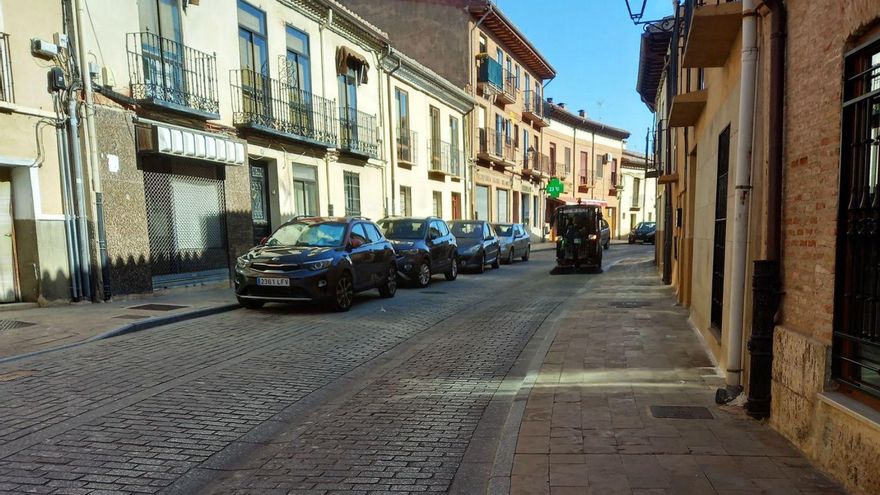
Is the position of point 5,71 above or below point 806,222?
above

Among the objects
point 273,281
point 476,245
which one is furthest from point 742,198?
point 476,245

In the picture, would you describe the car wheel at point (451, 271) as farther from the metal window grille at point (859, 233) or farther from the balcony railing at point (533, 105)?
the balcony railing at point (533, 105)

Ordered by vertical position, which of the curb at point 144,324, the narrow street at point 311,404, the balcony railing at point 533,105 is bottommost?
the narrow street at point 311,404

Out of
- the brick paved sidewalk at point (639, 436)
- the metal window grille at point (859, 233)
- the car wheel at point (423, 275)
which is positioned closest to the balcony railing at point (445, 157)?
the car wheel at point (423, 275)

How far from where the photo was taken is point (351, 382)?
5.25 m

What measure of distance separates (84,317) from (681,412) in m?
8.38

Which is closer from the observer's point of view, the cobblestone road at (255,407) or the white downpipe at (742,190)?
the cobblestone road at (255,407)

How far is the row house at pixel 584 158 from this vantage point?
37781 mm

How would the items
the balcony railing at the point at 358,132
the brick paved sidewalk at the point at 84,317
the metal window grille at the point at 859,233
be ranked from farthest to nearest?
the balcony railing at the point at 358,132
the brick paved sidewalk at the point at 84,317
the metal window grille at the point at 859,233

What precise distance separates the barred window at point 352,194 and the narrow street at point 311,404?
9338mm

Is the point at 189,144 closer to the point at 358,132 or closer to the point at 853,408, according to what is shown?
the point at 358,132

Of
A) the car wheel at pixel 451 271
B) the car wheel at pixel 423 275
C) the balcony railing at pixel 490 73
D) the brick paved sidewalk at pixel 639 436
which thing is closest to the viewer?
the brick paved sidewalk at pixel 639 436

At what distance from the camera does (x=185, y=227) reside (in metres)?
11.8

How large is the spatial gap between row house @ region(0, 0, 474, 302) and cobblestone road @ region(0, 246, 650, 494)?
3474mm
